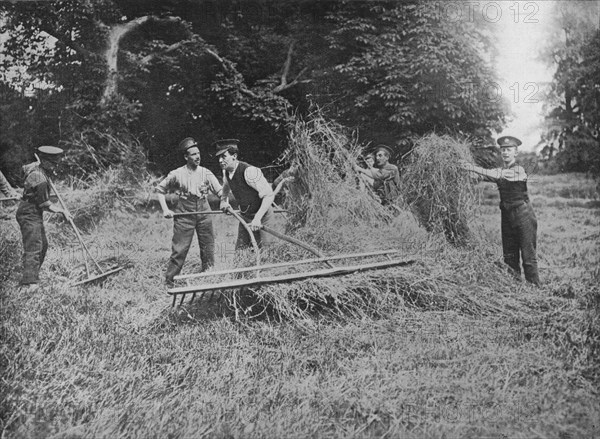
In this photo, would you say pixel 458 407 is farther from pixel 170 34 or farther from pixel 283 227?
pixel 170 34

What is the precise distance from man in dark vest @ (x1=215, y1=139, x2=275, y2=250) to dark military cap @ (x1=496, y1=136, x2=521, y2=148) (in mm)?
2384

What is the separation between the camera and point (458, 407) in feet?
7.51

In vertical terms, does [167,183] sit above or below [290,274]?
above

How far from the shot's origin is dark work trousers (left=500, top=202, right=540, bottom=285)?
13.8ft

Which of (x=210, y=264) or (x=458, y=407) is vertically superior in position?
(x=210, y=264)

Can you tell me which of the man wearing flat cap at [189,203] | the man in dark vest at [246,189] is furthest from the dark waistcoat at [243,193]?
the man wearing flat cap at [189,203]

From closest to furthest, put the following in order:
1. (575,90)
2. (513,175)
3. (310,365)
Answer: (310,365) → (513,175) → (575,90)

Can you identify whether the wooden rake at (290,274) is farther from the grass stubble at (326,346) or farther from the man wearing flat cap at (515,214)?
the man wearing flat cap at (515,214)

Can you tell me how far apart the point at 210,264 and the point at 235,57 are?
2734 millimetres

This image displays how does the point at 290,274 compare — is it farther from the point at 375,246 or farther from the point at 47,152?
the point at 47,152

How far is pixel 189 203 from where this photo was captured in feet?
15.0

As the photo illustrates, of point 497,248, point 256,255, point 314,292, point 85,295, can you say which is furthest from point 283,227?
point 497,248

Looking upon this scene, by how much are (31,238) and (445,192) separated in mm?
4161

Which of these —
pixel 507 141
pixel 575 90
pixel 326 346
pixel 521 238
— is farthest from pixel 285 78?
pixel 326 346
